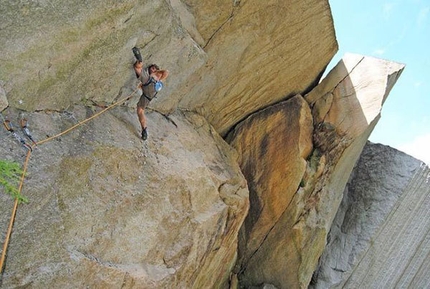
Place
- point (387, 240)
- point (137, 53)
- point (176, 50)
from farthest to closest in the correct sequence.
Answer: point (387, 240), point (176, 50), point (137, 53)

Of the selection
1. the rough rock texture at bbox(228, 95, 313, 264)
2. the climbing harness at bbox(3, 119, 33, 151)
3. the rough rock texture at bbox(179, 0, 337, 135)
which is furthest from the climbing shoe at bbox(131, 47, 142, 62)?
the rough rock texture at bbox(228, 95, 313, 264)

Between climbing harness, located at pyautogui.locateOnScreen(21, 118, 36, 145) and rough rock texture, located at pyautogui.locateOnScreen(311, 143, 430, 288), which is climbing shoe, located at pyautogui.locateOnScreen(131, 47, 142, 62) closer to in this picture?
climbing harness, located at pyautogui.locateOnScreen(21, 118, 36, 145)

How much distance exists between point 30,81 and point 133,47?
1.90 m

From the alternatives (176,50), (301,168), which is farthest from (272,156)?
(176,50)

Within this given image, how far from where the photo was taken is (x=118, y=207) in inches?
242

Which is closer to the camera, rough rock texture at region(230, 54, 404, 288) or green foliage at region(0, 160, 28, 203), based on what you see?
green foliage at region(0, 160, 28, 203)

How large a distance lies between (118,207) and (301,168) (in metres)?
5.48

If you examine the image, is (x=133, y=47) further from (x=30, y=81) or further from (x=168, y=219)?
(x=168, y=219)

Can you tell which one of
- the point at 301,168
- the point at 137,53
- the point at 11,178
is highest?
the point at 301,168

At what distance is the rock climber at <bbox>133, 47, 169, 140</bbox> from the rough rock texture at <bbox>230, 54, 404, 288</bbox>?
4.03m

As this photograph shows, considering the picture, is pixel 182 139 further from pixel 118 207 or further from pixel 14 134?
pixel 14 134

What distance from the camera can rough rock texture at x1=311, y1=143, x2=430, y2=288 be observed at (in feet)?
38.3

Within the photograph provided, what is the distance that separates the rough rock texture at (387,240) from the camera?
1168cm

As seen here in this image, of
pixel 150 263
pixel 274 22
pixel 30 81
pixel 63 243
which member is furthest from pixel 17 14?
pixel 274 22
